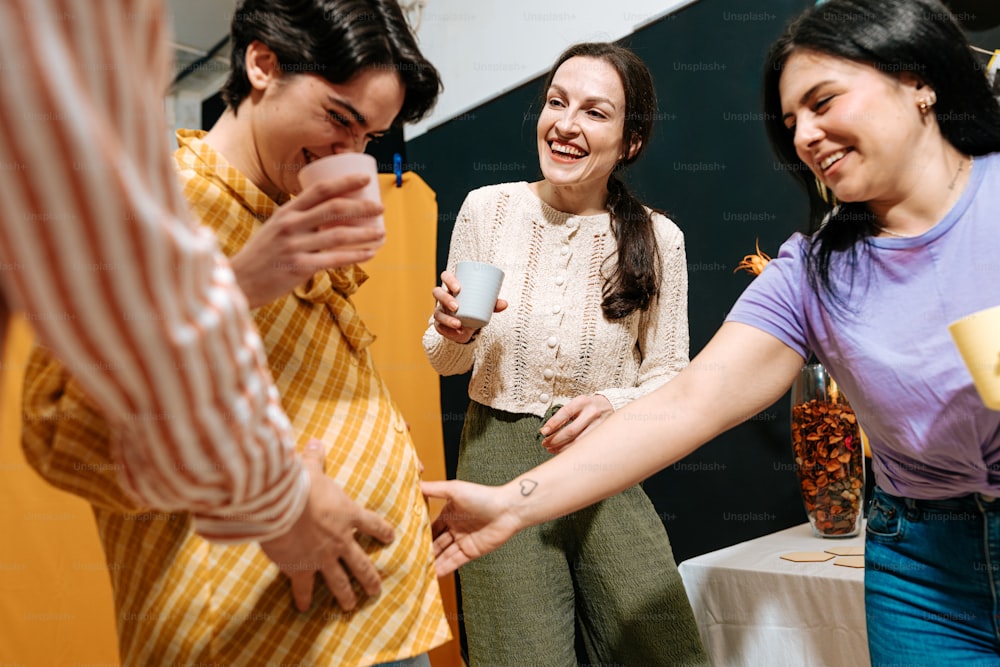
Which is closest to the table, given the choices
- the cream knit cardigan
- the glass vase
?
the glass vase

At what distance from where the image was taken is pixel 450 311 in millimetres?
1487

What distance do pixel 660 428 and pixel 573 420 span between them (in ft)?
1.13

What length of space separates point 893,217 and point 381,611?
3.14 feet

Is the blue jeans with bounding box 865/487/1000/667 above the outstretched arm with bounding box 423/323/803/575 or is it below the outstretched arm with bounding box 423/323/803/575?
below

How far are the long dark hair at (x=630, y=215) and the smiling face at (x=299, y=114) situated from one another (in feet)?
2.80

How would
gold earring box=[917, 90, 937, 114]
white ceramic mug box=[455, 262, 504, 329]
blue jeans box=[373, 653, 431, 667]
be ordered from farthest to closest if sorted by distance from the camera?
white ceramic mug box=[455, 262, 504, 329], gold earring box=[917, 90, 937, 114], blue jeans box=[373, 653, 431, 667]

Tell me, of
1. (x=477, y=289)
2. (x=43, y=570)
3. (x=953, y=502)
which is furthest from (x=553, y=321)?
(x=43, y=570)

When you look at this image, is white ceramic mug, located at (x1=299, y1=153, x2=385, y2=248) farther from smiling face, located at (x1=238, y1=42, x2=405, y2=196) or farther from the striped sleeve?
the striped sleeve

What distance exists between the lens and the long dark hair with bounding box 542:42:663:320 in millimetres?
1723

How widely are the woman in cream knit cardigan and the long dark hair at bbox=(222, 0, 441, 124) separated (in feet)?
1.79

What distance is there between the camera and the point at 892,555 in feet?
3.84

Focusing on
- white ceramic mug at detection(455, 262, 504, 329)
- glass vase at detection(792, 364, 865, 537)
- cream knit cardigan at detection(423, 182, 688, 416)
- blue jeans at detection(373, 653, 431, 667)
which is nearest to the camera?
blue jeans at detection(373, 653, 431, 667)

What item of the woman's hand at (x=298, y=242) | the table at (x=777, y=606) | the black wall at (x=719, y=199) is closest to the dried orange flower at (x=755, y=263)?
the black wall at (x=719, y=199)

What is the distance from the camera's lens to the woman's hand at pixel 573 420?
153cm
